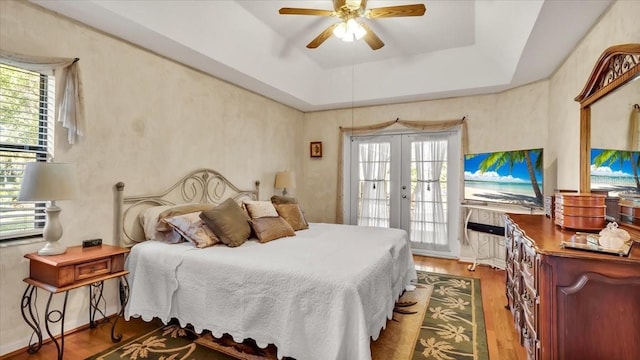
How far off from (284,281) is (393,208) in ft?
11.4

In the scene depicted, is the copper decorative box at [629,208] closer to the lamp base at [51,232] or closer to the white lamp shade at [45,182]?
the white lamp shade at [45,182]

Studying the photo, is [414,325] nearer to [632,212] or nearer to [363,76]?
[632,212]

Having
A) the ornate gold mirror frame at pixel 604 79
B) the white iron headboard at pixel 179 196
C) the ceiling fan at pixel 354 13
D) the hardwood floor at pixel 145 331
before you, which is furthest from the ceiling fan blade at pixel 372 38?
the hardwood floor at pixel 145 331

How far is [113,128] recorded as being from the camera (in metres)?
2.74

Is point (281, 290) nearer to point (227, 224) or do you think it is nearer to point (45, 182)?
point (227, 224)

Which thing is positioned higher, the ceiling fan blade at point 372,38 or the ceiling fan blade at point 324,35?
the ceiling fan blade at point 324,35

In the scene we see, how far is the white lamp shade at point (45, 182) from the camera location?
194cm

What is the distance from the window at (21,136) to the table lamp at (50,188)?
0.29 metres

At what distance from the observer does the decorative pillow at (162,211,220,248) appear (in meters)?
2.66

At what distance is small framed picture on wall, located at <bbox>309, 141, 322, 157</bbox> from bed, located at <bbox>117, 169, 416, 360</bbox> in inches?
104

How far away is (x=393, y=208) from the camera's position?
5137 millimetres

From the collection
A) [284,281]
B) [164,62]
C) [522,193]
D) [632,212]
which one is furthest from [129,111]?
[522,193]

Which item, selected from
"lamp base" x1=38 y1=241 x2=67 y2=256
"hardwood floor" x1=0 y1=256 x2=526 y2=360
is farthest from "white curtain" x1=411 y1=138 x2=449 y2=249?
"lamp base" x1=38 y1=241 x2=67 y2=256

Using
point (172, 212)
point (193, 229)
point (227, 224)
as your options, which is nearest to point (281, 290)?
point (227, 224)
